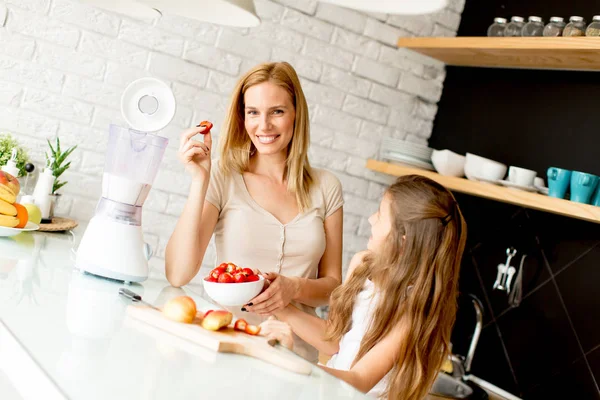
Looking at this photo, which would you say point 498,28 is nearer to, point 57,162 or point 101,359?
point 57,162

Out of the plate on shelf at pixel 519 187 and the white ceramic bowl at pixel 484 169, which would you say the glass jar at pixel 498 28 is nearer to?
the white ceramic bowl at pixel 484 169

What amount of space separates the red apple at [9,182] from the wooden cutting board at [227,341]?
807 millimetres

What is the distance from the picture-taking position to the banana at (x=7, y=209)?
2084mm

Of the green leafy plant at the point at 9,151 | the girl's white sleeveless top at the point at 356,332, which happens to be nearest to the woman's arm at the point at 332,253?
the girl's white sleeveless top at the point at 356,332

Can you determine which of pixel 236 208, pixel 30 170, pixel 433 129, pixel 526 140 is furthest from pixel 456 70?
pixel 30 170

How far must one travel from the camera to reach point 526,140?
9.98 feet

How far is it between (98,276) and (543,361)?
5.76 ft

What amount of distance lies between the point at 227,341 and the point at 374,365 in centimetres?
37

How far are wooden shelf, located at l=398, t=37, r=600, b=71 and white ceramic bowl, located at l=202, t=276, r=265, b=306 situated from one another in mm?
1495


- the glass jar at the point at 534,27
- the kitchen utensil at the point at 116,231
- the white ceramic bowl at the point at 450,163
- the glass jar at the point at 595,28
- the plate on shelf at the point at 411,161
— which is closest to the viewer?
the kitchen utensil at the point at 116,231

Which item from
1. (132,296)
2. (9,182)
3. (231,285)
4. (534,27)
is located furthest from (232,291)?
(534,27)

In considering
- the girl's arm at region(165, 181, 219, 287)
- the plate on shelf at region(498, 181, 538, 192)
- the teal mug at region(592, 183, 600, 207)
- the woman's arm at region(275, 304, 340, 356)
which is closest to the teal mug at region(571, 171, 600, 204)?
the teal mug at region(592, 183, 600, 207)

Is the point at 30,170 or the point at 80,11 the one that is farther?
the point at 80,11

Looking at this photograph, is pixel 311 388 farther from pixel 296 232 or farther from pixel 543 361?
pixel 543 361
